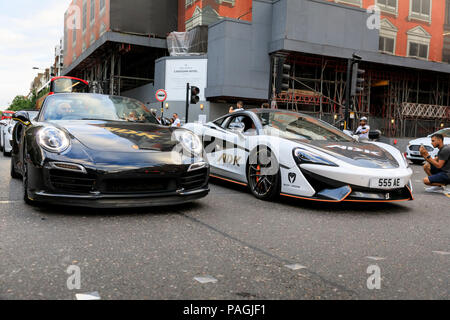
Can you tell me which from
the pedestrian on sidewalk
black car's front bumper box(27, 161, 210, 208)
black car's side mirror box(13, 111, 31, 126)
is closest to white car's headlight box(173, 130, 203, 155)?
black car's front bumper box(27, 161, 210, 208)

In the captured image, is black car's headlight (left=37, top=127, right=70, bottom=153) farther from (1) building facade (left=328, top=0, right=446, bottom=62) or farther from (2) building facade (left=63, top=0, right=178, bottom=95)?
(1) building facade (left=328, top=0, right=446, bottom=62)

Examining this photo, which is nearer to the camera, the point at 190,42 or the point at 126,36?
the point at 190,42

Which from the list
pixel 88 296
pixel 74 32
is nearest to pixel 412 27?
pixel 88 296

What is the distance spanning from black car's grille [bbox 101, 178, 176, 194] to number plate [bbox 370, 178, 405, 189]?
2.26 m

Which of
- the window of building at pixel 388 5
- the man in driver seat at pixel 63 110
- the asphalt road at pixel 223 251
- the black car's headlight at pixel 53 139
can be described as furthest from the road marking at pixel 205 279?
the window of building at pixel 388 5

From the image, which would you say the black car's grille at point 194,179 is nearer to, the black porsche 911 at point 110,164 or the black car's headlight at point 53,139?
the black porsche 911 at point 110,164

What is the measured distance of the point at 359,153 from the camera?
5328 millimetres

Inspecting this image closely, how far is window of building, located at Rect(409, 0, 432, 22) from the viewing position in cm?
2825

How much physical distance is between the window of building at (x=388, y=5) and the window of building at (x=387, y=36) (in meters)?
0.71

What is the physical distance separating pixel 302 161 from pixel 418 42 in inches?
1073

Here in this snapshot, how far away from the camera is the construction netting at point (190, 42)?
84.4 ft

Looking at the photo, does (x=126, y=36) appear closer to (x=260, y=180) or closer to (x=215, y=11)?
(x=215, y=11)

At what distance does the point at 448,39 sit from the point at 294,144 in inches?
1150
